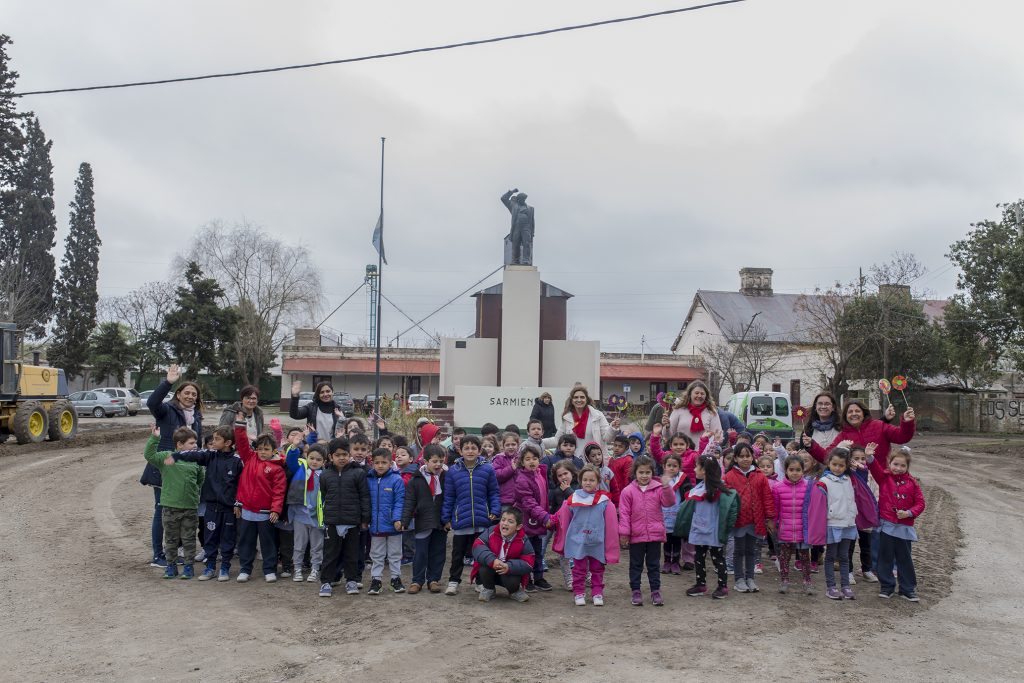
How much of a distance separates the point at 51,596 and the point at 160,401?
184 cm

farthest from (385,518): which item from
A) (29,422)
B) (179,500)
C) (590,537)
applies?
(29,422)

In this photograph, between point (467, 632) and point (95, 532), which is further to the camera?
point (95, 532)

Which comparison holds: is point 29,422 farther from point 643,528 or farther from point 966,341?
point 966,341

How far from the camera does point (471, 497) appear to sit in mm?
7059

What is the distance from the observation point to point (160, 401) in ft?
24.9

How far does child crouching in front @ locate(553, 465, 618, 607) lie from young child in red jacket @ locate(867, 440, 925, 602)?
7.59ft

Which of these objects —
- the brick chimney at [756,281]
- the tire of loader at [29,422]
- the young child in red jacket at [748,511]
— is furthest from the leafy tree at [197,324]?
→ the young child in red jacket at [748,511]

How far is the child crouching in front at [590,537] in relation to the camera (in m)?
6.68

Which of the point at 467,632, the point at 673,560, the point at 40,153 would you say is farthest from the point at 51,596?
the point at 40,153

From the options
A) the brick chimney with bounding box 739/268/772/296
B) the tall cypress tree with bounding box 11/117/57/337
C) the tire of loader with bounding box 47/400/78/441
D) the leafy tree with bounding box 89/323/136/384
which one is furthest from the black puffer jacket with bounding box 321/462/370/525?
the brick chimney with bounding box 739/268/772/296

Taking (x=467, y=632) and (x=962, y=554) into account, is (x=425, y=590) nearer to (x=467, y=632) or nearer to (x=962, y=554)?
(x=467, y=632)

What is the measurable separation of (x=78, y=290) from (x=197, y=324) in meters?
7.34

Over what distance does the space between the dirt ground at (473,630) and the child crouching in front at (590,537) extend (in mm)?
226

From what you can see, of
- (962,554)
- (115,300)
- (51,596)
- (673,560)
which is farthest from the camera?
(115,300)
